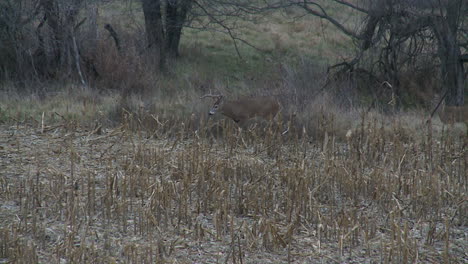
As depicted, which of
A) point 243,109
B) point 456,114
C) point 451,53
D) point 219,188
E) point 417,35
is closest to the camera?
point 219,188

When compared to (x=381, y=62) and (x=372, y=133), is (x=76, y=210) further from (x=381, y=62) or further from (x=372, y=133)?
(x=381, y=62)

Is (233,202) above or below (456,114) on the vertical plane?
below

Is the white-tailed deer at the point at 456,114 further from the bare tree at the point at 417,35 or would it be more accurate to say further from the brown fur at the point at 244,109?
the bare tree at the point at 417,35

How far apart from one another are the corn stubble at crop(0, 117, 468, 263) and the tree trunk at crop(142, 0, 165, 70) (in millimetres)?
7587

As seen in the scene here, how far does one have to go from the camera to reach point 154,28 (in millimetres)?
16484

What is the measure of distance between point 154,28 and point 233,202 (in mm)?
10593

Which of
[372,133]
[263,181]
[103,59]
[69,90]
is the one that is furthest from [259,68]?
[263,181]

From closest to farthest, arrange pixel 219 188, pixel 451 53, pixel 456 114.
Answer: pixel 219 188 → pixel 456 114 → pixel 451 53

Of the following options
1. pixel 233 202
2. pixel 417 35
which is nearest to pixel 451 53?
pixel 417 35

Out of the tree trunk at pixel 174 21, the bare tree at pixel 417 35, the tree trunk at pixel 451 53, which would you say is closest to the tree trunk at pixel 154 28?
the tree trunk at pixel 174 21

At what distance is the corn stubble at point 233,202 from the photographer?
5340mm

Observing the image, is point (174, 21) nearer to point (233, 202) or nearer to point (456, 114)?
point (456, 114)

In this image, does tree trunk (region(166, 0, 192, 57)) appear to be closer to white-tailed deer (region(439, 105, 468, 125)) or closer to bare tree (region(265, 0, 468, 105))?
bare tree (region(265, 0, 468, 105))

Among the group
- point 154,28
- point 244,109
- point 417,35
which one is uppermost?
point 417,35
